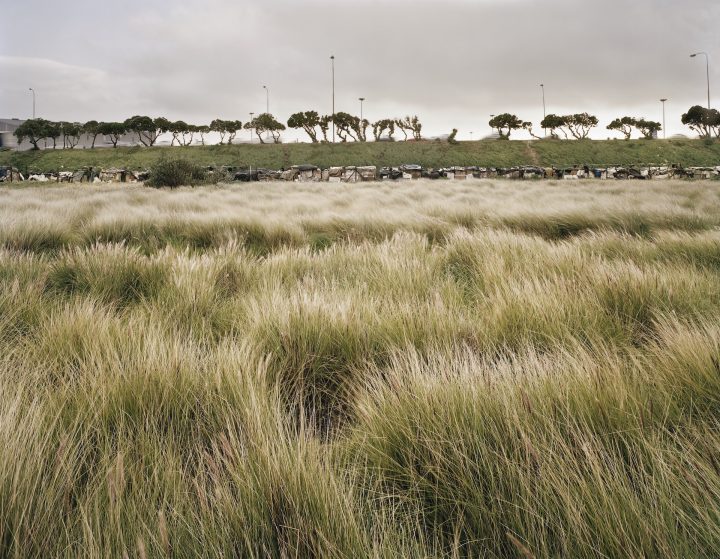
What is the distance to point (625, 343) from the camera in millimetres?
1848

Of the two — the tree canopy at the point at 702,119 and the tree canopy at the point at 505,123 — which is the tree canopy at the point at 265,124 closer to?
the tree canopy at the point at 505,123

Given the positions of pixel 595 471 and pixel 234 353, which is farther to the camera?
pixel 234 353

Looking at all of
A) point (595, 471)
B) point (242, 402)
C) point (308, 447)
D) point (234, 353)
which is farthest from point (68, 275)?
point (595, 471)

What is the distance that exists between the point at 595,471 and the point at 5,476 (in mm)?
1196

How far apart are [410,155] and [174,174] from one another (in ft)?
128

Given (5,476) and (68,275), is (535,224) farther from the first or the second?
(5,476)

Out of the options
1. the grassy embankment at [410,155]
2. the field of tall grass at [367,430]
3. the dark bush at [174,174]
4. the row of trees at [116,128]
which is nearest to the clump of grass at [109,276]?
the field of tall grass at [367,430]

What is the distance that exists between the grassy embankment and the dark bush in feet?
100

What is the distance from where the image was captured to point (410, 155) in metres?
52.3

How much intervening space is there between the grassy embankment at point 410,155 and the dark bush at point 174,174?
30612mm

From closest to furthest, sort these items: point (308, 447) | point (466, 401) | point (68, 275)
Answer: point (308, 447), point (466, 401), point (68, 275)

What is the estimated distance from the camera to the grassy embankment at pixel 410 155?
49219mm

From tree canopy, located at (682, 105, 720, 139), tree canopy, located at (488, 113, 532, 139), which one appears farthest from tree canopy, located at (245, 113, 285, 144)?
tree canopy, located at (682, 105, 720, 139)

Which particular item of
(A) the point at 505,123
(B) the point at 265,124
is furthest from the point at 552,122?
(B) the point at 265,124
